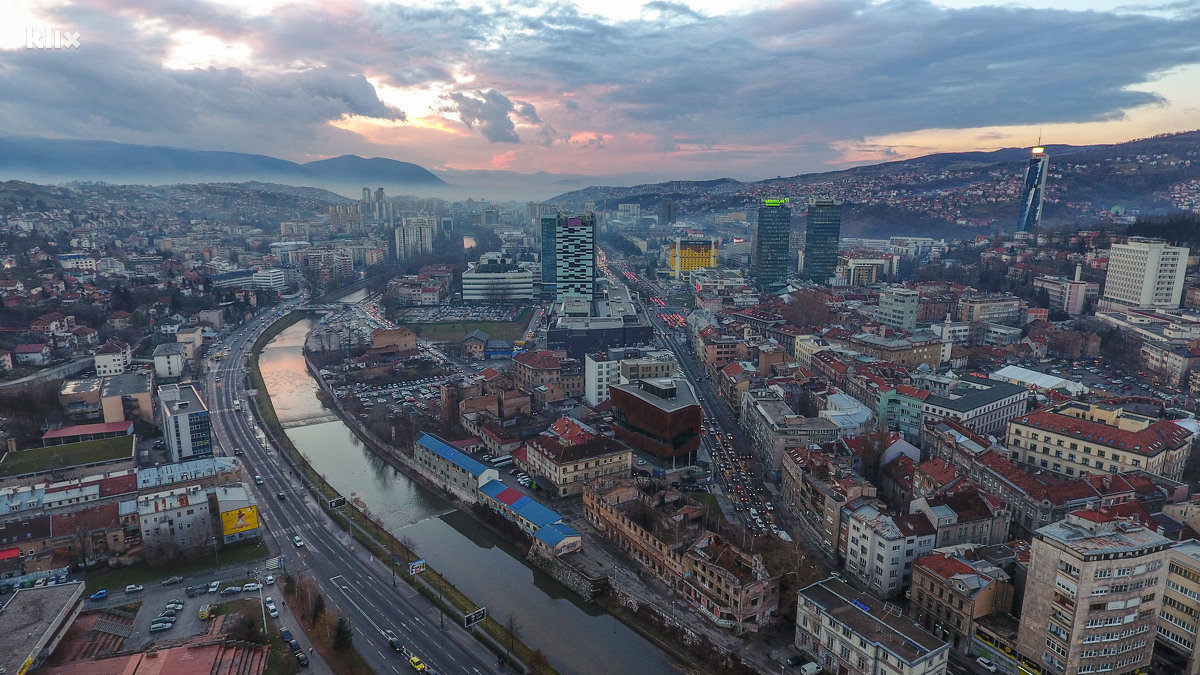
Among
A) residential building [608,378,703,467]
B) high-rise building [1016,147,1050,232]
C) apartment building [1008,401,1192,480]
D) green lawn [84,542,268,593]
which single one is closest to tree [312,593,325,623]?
green lawn [84,542,268,593]

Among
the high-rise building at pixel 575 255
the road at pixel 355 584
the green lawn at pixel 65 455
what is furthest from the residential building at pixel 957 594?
the high-rise building at pixel 575 255

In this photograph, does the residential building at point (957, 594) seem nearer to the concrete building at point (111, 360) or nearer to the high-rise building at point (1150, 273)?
the concrete building at point (111, 360)

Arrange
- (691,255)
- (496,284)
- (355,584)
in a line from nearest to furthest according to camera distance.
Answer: (355,584)
(496,284)
(691,255)

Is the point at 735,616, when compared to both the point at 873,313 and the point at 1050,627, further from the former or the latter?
the point at 873,313

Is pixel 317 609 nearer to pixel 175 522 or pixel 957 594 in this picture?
pixel 175 522

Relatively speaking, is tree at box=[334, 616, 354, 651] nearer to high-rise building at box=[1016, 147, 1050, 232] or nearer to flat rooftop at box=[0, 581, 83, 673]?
flat rooftop at box=[0, 581, 83, 673]

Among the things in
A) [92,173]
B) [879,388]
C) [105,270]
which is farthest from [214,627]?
[92,173]

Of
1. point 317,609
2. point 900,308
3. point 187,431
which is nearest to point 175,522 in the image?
point 317,609
